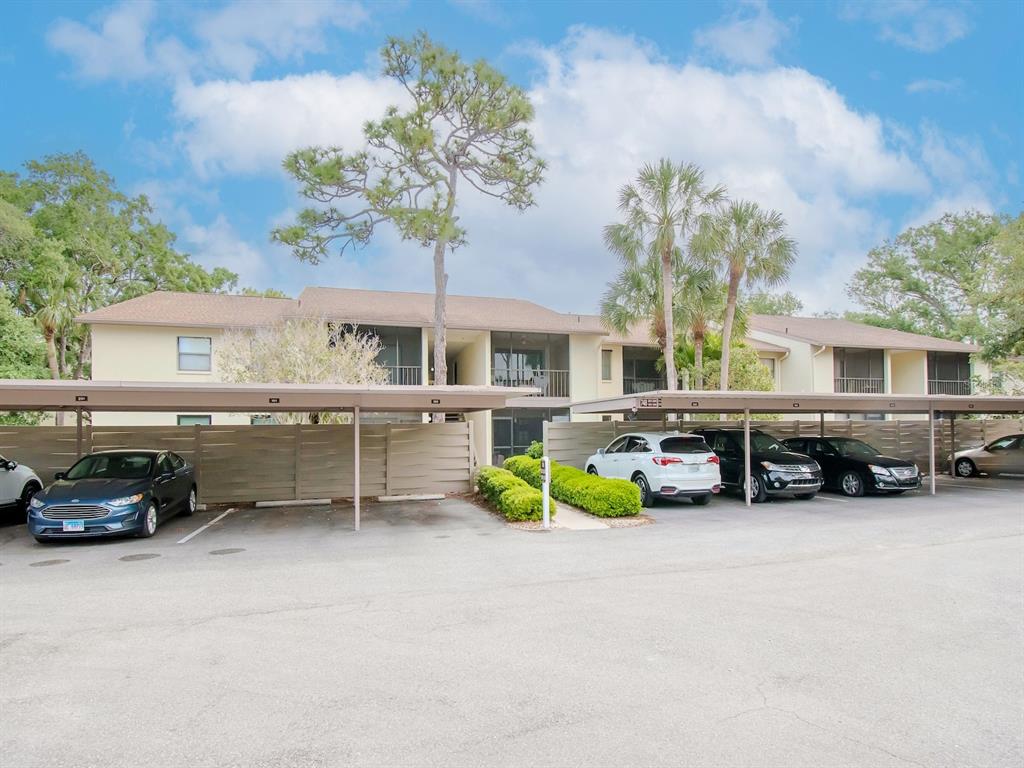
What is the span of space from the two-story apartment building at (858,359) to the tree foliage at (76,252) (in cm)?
→ 2900

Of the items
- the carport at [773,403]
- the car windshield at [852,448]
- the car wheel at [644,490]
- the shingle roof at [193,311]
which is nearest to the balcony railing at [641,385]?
the carport at [773,403]

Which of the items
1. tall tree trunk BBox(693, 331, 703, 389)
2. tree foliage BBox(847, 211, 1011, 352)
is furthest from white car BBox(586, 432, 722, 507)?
tree foliage BBox(847, 211, 1011, 352)

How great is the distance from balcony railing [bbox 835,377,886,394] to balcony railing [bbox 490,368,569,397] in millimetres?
12761

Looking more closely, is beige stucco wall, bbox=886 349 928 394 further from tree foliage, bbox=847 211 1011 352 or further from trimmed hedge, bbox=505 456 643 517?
trimmed hedge, bbox=505 456 643 517

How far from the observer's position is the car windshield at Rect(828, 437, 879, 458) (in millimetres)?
16328

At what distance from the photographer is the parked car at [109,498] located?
9914 millimetres

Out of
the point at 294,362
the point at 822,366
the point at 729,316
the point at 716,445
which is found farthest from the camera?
the point at 822,366

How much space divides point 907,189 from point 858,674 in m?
39.2

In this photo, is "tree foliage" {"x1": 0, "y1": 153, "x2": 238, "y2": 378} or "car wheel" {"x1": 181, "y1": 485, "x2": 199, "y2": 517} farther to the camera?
"tree foliage" {"x1": 0, "y1": 153, "x2": 238, "y2": 378}

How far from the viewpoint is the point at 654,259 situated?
23406 millimetres

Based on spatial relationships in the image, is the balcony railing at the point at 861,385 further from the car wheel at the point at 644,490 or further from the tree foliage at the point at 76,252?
the tree foliage at the point at 76,252

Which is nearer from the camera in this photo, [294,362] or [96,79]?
[294,362]

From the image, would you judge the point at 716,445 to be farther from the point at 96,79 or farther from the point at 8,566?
the point at 96,79

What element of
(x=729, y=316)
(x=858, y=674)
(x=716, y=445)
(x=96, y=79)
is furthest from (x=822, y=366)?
(x=96, y=79)
